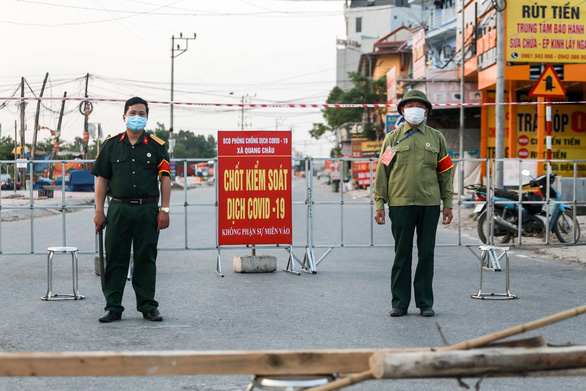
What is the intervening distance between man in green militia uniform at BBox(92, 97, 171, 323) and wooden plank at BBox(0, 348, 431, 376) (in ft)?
13.5

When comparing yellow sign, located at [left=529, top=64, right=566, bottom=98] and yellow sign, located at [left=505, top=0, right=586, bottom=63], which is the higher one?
yellow sign, located at [left=505, top=0, right=586, bottom=63]

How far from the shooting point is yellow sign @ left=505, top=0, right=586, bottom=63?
26.4 meters

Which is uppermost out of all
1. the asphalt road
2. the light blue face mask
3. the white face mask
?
the white face mask

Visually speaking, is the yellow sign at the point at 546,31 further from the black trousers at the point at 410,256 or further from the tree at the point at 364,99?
the tree at the point at 364,99

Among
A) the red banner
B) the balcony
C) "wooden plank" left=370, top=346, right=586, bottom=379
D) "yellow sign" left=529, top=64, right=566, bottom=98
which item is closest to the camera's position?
"wooden plank" left=370, top=346, right=586, bottom=379

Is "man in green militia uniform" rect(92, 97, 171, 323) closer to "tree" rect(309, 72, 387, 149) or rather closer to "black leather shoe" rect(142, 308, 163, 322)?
"black leather shoe" rect(142, 308, 163, 322)

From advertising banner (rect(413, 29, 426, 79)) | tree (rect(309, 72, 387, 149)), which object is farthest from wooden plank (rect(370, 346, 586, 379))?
tree (rect(309, 72, 387, 149))

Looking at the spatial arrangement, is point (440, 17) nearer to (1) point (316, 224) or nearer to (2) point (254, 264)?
(1) point (316, 224)

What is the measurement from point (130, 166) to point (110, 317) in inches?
54.1

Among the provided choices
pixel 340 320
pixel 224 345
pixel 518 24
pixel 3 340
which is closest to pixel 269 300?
pixel 340 320

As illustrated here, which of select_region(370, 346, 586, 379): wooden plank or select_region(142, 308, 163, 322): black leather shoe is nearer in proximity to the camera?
select_region(370, 346, 586, 379): wooden plank

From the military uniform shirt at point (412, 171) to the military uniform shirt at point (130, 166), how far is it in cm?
211

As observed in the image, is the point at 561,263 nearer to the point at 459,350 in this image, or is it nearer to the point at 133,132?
the point at 133,132

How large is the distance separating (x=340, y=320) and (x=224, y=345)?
142 cm
